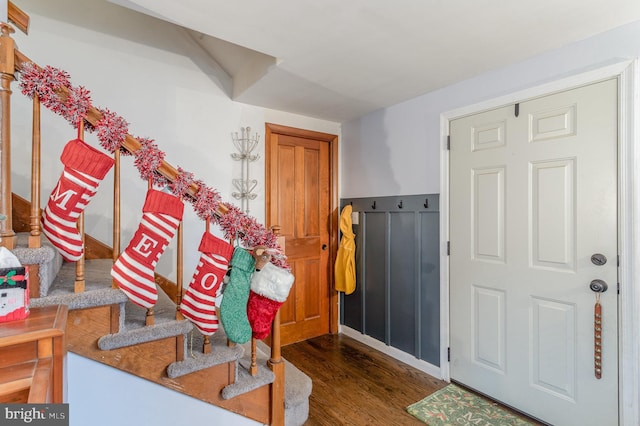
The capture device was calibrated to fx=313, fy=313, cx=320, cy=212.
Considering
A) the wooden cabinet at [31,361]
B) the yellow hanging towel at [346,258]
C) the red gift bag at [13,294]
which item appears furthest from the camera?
the yellow hanging towel at [346,258]

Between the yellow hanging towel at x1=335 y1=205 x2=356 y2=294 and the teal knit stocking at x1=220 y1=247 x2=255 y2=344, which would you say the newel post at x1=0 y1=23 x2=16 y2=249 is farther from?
the yellow hanging towel at x1=335 y1=205 x2=356 y2=294

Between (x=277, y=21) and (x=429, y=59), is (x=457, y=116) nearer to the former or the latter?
(x=429, y=59)

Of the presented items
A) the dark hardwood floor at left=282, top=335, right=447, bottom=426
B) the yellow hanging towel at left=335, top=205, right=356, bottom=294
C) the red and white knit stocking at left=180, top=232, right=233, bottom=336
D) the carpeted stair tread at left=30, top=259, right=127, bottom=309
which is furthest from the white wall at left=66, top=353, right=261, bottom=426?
the yellow hanging towel at left=335, top=205, right=356, bottom=294

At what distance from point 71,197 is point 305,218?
2.11m

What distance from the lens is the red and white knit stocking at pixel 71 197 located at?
1134mm

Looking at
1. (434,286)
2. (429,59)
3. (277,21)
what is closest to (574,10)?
(429,59)

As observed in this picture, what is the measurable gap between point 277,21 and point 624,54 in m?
1.77

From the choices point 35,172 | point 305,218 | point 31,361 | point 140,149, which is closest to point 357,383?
point 305,218

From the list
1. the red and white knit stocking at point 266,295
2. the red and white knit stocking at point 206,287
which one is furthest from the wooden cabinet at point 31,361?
the red and white knit stocking at point 266,295

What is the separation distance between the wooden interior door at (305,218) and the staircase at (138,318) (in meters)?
1.33

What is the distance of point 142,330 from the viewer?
1238 millimetres

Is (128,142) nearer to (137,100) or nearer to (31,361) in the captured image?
(31,361)

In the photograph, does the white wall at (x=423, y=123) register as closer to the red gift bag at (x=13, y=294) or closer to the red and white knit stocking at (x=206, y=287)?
the red and white knit stocking at (x=206, y=287)

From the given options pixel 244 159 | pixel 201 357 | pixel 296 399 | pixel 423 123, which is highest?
pixel 423 123
